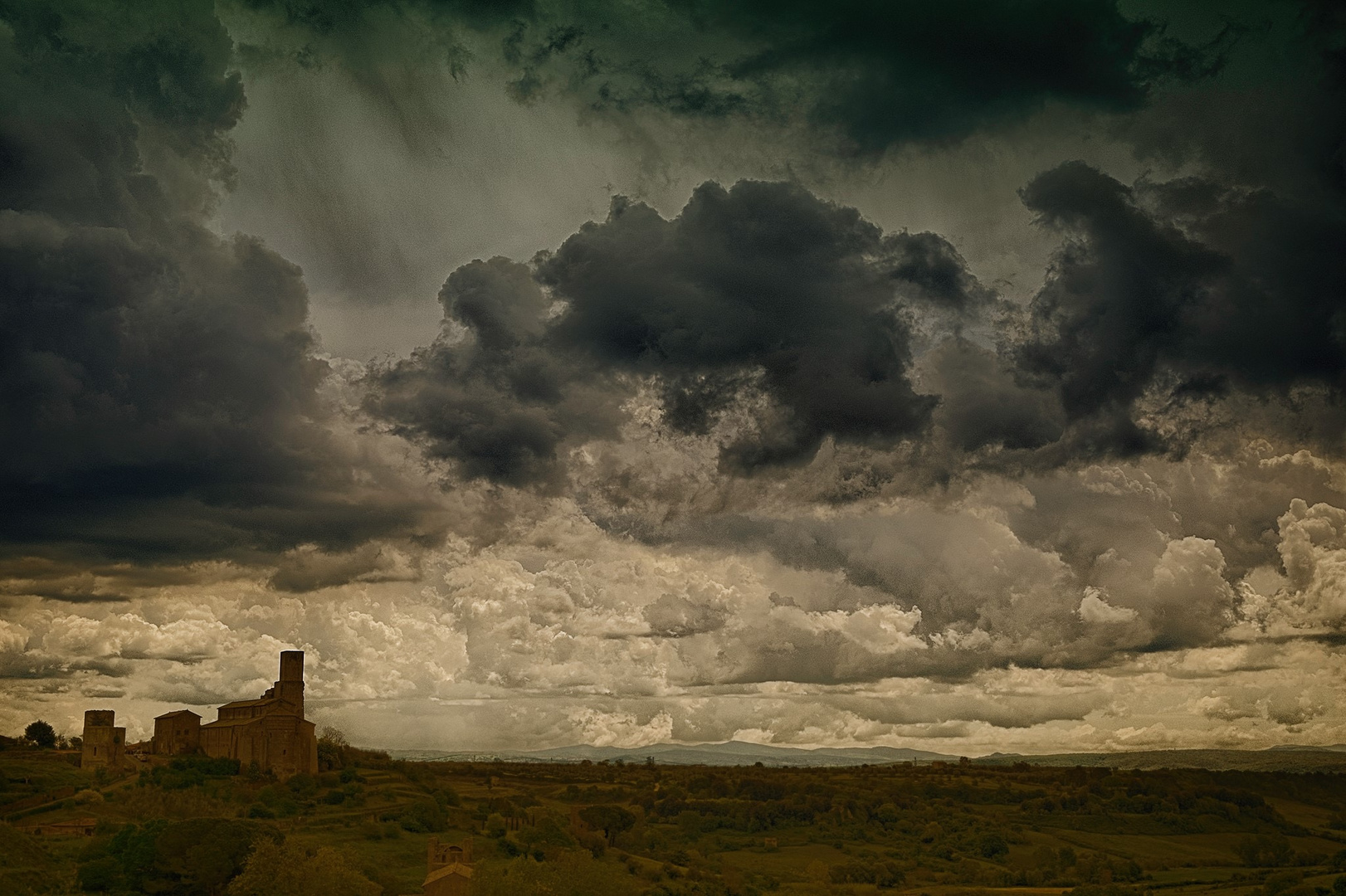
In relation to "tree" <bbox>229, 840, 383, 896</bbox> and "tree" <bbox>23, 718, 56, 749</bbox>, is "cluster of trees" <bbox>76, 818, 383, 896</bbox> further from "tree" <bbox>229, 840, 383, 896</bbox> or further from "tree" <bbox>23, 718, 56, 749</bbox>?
"tree" <bbox>23, 718, 56, 749</bbox>

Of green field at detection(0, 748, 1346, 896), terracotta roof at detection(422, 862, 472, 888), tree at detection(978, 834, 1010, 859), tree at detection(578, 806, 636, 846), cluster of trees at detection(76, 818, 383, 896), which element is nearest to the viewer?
cluster of trees at detection(76, 818, 383, 896)

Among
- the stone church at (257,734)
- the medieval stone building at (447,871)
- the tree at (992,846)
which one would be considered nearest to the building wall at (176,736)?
the stone church at (257,734)

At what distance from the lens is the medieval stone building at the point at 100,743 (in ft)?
393

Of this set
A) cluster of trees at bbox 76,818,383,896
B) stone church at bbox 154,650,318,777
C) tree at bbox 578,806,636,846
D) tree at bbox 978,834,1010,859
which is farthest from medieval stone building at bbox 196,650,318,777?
tree at bbox 978,834,1010,859

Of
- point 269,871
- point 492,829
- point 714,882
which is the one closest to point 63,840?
point 269,871

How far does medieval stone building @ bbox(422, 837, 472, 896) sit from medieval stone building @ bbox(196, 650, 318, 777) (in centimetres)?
3796

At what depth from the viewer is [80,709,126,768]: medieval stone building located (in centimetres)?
11988

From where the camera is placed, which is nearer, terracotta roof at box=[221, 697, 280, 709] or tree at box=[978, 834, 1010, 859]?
terracotta roof at box=[221, 697, 280, 709]

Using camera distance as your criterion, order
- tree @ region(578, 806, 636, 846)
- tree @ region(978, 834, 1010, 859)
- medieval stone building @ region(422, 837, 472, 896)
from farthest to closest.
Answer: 1. tree @ region(978, 834, 1010, 859)
2. tree @ region(578, 806, 636, 846)
3. medieval stone building @ region(422, 837, 472, 896)

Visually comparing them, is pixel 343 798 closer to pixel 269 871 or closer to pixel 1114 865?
pixel 269 871

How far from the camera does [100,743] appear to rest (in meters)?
120

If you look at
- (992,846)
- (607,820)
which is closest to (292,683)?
(607,820)

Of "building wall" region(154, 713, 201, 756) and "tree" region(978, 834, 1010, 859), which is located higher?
"building wall" region(154, 713, 201, 756)

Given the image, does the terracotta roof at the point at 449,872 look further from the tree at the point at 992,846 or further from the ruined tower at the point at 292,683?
the tree at the point at 992,846
